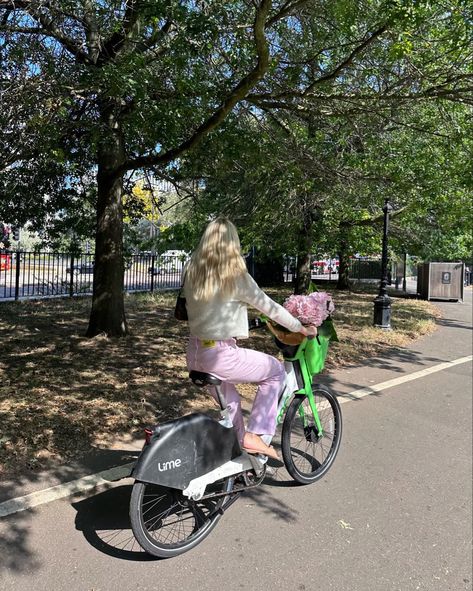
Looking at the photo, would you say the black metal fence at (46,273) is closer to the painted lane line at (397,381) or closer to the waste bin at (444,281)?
the painted lane line at (397,381)

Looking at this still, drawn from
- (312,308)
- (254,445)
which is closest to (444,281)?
(312,308)

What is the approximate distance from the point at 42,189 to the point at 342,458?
7761 millimetres

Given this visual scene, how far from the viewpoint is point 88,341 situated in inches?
305

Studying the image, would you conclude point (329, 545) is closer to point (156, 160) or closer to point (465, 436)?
point (465, 436)

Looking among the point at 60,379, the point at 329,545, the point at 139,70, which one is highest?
the point at 139,70

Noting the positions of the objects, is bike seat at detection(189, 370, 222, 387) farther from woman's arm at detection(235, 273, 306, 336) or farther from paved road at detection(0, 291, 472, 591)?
paved road at detection(0, 291, 472, 591)

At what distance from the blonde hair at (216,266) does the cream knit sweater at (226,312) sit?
0.14ft

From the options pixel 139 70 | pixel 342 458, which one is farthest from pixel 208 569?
pixel 139 70

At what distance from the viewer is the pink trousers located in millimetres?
3049

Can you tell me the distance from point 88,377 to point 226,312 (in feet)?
11.4

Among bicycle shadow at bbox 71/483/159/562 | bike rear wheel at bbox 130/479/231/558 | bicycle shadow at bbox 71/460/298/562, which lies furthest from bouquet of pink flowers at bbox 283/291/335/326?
bicycle shadow at bbox 71/483/159/562

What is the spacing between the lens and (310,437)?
397cm

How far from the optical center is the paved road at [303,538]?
268cm

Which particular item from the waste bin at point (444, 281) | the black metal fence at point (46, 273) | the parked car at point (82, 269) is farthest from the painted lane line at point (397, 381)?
the waste bin at point (444, 281)
